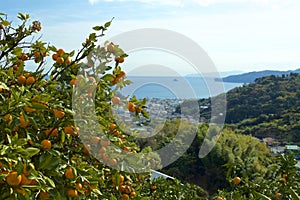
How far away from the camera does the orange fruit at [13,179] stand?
0.69 m

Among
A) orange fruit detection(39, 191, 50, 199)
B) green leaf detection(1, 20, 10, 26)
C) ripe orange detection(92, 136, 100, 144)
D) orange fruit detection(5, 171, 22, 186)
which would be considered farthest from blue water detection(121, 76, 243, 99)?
orange fruit detection(5, 171, 22, 186)

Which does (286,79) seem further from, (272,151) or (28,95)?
(28,95)

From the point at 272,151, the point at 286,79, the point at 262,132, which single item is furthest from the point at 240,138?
the point at 286,79

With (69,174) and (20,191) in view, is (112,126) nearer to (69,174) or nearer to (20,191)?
(69,174)

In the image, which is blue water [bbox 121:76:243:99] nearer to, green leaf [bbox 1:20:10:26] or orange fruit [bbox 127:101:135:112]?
orange fruit [bbox 127:101:135:112]

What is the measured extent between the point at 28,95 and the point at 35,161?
168 mm

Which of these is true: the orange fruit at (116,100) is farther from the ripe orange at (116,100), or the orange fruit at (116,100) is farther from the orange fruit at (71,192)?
the orange fruit at (71,192)

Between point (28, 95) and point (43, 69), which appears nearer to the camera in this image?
point (28, 95)

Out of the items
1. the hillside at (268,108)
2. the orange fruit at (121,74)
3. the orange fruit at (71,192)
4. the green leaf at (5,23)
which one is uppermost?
the green leaf at (5,23)

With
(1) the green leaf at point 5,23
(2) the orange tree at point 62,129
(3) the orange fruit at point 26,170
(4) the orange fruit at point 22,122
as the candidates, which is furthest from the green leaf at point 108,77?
(1) the green leaf at point 5,23

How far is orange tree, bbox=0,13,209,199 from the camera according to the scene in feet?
2.41

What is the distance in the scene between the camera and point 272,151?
47.9ft

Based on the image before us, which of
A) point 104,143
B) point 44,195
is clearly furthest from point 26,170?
point 104,143

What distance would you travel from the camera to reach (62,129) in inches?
37.5
